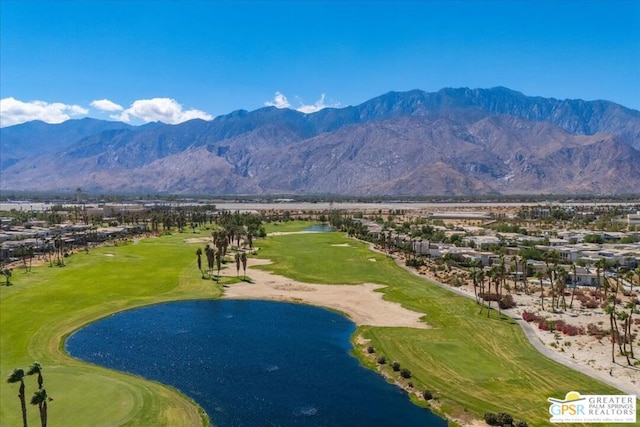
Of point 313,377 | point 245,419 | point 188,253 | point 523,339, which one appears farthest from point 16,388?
point 188,253

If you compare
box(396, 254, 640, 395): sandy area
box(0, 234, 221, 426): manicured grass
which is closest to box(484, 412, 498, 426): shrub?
box(396, 254, 640, 395): sandy area

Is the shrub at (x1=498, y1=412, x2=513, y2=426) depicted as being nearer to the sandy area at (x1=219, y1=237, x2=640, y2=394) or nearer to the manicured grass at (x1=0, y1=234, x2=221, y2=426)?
the sandy area at (x1=219, y1=237, x2=640, y2=394)

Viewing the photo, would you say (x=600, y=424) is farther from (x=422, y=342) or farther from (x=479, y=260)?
(x=479, y=260)

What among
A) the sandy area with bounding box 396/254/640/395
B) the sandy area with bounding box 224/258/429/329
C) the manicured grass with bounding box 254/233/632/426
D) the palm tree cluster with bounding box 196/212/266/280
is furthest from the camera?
the palm tree cluster with bounding box 196/212/266/280

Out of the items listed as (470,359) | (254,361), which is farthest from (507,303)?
(254,361)

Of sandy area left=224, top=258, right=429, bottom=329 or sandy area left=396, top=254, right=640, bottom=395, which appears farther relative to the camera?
sandy area left=224, top=258, right=429, bottom=329
